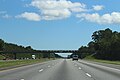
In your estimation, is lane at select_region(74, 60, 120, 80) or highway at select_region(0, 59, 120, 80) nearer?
highway at select_region(0, 59, 120, 80)

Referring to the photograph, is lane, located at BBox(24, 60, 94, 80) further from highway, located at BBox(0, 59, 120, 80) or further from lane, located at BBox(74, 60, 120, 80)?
lane, located at BBox(74, 60, 120, 80)

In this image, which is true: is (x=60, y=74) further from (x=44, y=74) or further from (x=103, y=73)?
(x=103, y=73)

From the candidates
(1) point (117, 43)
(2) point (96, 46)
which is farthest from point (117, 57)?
(2) point (96, 46)

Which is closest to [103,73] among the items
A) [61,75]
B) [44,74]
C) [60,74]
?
[60,74]

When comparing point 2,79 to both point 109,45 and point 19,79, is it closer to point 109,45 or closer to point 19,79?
point 19,79

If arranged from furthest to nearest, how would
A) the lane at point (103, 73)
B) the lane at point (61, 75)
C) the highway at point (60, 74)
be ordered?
the lane at point (103, 73) → the highway at point (60, 74) → the lane at point (61, 75)

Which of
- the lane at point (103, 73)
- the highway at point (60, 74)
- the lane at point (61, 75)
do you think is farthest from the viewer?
the lane at point (103, 73)

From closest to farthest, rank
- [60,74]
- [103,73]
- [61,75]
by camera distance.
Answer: [61,75], [60,74], [103,73]

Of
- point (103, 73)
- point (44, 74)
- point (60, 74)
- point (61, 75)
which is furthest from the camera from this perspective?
point (103, 73)

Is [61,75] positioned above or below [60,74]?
below

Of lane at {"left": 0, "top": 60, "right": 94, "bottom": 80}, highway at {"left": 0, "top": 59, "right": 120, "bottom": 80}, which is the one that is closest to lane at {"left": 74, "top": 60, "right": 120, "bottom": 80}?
highway at {"left": 0, "top": 59, "right": 120, "bottom": 80}

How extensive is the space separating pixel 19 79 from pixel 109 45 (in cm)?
12823

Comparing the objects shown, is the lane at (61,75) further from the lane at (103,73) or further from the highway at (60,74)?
the lane at (103,73)

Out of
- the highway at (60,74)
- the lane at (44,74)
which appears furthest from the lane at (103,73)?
the lane at (44,74)
